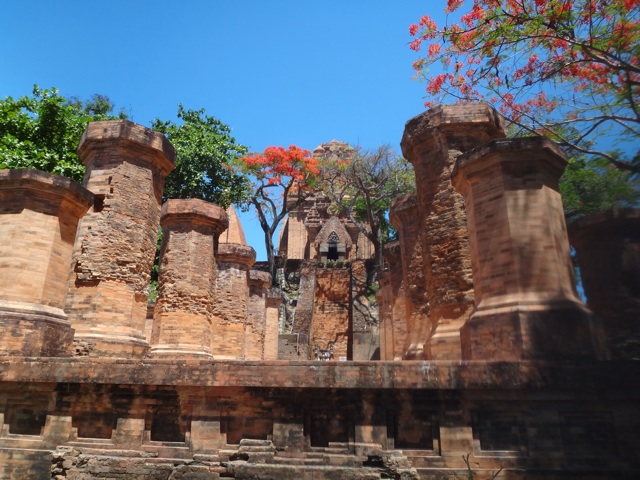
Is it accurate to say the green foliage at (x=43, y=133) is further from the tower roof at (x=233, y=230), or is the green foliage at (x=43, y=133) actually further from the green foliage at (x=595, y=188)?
the tower roof at (x=233, y=230)

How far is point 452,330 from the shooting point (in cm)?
808

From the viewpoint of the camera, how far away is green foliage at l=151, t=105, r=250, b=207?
2273cm

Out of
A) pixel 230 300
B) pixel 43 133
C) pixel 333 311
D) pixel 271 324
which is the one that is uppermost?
pixel 43 133

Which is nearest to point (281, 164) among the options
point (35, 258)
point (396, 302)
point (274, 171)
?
point (274, 171)

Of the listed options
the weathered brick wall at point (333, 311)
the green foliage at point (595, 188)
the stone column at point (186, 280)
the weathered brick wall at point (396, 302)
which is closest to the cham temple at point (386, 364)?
the stone column at point (186, 280)

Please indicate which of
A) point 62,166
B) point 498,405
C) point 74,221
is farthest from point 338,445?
point 62,166

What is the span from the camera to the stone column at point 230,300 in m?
15.2

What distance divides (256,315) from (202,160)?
327 inches

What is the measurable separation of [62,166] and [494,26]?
1405 cm

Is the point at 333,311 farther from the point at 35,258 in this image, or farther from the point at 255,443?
the point at 255,443

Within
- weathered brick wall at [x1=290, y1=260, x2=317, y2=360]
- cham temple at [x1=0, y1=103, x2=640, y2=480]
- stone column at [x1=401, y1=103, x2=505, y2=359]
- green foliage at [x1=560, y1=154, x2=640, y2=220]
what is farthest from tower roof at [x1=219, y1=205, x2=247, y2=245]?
stone column at [x1=401, y1=103, x2=505, y2=359]

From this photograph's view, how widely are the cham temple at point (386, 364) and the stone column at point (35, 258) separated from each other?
0.02 metres

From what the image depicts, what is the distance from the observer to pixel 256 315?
63.7 feet

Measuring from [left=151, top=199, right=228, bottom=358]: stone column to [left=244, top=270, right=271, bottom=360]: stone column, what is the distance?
265 inches
